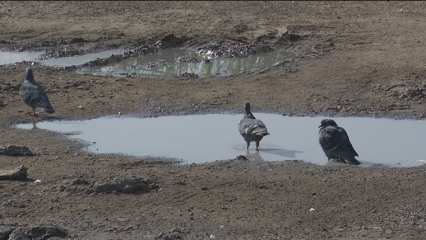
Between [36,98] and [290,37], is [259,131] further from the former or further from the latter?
[290,37]

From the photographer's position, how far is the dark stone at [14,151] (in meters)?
13.0

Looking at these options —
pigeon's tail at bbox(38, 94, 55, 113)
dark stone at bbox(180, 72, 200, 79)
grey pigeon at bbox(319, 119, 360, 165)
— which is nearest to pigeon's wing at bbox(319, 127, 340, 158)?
grey pigeon at bbox(319, 119, 360, 165)

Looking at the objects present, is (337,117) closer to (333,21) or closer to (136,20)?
(333,21)

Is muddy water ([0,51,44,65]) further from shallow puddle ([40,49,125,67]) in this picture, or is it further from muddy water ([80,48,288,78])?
muddy water ([80,48,288,78])

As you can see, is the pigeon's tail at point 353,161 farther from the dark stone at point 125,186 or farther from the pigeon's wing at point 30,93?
the pigeon's wing at point 30,93

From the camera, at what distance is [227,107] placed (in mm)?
15945

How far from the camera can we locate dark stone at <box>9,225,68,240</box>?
959 cm

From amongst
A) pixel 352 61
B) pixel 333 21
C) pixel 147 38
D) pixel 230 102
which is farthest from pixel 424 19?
pixel 230 102

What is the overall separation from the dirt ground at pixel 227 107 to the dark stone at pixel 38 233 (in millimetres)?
219

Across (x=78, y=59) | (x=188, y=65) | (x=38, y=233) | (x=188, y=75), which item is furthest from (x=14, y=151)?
(x=78, y=59)

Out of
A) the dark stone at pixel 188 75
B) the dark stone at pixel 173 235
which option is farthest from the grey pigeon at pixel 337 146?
the dark stone at pixel 188 75

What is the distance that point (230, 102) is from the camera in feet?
53.2

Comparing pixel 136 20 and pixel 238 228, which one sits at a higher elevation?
pixel 136 20

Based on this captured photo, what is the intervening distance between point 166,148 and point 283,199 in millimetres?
3120
